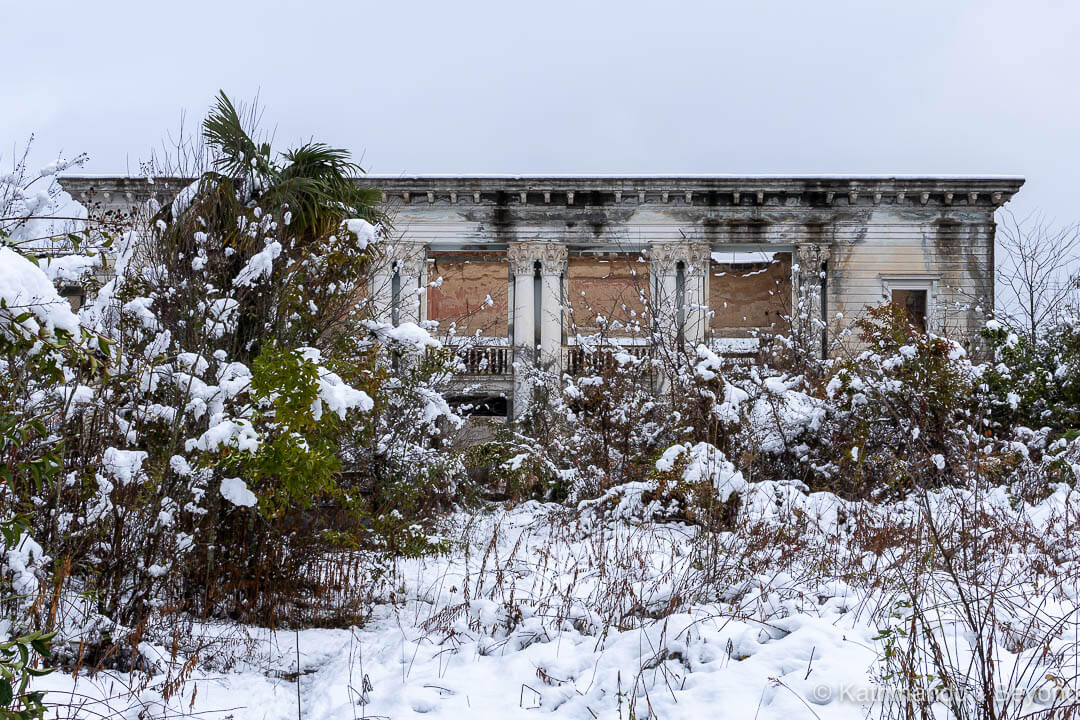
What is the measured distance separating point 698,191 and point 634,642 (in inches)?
619

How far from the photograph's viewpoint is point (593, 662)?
13.1ft

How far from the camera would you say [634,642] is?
13.5ft

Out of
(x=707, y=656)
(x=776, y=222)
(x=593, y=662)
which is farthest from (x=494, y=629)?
(x=776, y=222)

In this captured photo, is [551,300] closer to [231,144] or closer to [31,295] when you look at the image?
[231,144]

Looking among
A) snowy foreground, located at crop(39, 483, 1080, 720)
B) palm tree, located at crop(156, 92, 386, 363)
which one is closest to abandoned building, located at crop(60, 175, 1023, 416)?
palm tree, located at crop(156, 92, 386, 363)

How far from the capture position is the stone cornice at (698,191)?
1819cm

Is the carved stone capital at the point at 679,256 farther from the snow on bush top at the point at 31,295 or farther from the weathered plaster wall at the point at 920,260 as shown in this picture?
the snow on bush top at the point at 31,295

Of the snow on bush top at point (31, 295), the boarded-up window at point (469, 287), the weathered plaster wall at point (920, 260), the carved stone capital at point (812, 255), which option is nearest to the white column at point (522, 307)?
the boarded-up window at point (469, 287)

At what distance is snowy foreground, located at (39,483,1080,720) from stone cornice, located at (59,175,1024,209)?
13.3 m

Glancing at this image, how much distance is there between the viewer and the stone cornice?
1819 cm

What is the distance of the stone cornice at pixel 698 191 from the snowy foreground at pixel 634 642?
43.7 ft

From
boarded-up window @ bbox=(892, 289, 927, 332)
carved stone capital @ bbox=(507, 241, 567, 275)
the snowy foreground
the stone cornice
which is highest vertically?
the stone cornice

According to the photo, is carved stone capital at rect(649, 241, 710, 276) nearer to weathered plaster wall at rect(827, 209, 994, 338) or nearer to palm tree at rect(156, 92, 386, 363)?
weathered plaster wall at rect(827, 209, 994, 338)

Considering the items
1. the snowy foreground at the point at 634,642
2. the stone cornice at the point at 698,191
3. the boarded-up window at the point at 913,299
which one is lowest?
the snowy foreground at the point at 634,642
